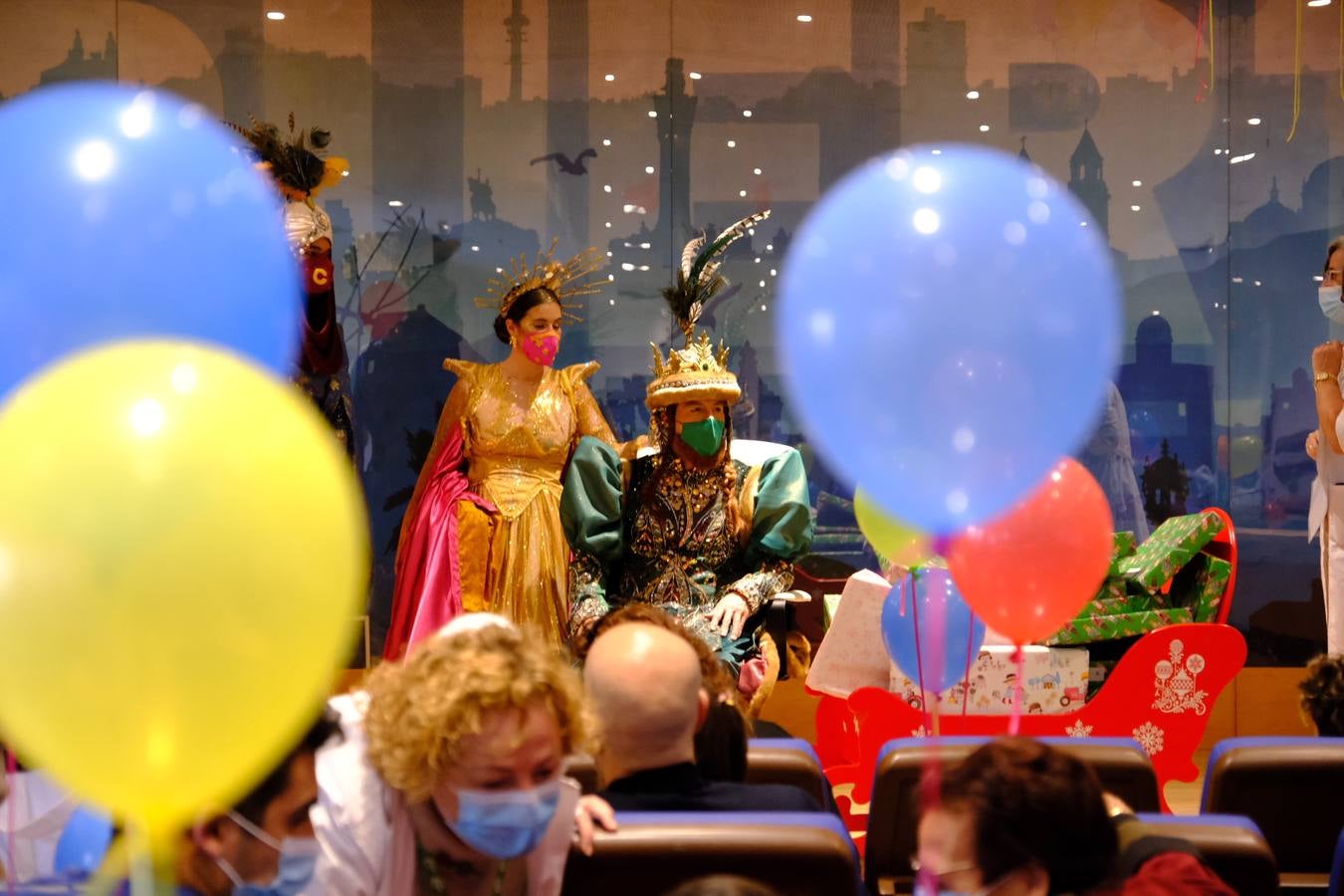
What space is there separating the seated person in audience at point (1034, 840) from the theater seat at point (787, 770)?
0.69 m

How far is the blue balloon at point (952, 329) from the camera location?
207 centimetres

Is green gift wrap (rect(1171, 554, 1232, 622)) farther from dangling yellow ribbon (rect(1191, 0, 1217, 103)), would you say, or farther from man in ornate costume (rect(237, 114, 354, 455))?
man in ornate costume (rect(237, 114, 354, 455))

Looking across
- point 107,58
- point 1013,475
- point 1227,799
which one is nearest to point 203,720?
point 1013,475

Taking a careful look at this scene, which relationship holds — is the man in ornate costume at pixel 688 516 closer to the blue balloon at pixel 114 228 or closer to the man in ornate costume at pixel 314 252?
the man in ornate costume at pixel 314 252

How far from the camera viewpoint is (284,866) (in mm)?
1753

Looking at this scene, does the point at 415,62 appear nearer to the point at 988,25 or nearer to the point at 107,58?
the point at 107,58

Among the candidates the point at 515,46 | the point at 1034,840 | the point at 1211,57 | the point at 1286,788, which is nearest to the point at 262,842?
the point at 1034,840

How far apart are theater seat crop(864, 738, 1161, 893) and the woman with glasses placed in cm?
291

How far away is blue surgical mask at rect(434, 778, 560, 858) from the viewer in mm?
1765

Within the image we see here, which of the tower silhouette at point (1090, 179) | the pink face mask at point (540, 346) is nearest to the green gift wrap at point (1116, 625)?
the pink face mask at point (540, 346)

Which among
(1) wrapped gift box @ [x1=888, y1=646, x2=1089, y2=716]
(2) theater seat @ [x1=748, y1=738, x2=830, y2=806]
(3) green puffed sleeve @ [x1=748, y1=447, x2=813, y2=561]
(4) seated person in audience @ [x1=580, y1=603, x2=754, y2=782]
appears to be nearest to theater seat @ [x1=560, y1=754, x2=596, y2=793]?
(4) seated person in audience @ [x1=580, y1=603, x2=754, y2=782]

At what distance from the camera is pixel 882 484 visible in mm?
2184

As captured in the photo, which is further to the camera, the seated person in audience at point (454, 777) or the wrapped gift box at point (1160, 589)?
the wrapped gift box at point (1160, 589)

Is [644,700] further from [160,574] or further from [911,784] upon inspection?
[160,574]
